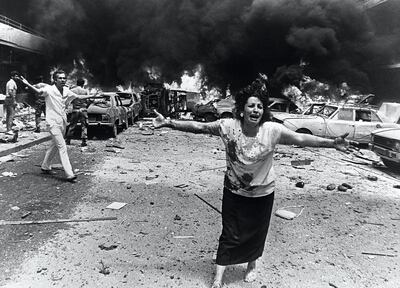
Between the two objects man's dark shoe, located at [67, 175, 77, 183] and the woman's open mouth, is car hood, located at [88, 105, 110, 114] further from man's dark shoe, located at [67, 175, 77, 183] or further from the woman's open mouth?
A: the woman's open mouth

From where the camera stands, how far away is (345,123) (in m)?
11.1

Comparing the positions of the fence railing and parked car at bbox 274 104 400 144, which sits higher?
the fence railing

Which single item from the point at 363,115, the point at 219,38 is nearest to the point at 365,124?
the point at 363,115

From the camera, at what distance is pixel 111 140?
11352mm

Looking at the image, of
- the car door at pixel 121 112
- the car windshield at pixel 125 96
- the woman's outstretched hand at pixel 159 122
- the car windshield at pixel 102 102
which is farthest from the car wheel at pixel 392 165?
the car windshield at pixel 125 96

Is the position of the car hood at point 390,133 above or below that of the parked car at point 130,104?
above

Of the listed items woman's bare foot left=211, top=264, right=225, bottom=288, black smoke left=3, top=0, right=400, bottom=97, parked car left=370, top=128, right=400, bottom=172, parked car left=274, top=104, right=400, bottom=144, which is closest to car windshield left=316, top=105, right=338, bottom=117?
parked car left=274, top=104, right=400, bottom=144

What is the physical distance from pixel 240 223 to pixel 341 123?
931 cm

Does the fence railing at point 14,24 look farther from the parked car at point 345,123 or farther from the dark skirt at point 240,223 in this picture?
the dark skirt at point 240,223

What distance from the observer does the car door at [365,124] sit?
1102 centimetres

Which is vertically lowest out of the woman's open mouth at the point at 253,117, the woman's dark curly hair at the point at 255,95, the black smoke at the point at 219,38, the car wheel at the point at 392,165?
the car wheel at the point at 392,165

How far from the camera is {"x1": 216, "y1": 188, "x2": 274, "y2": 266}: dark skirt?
2.80m

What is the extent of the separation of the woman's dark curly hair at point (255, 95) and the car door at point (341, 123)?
29.3ft

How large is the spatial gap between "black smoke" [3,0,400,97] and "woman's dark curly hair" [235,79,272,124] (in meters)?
22.5
